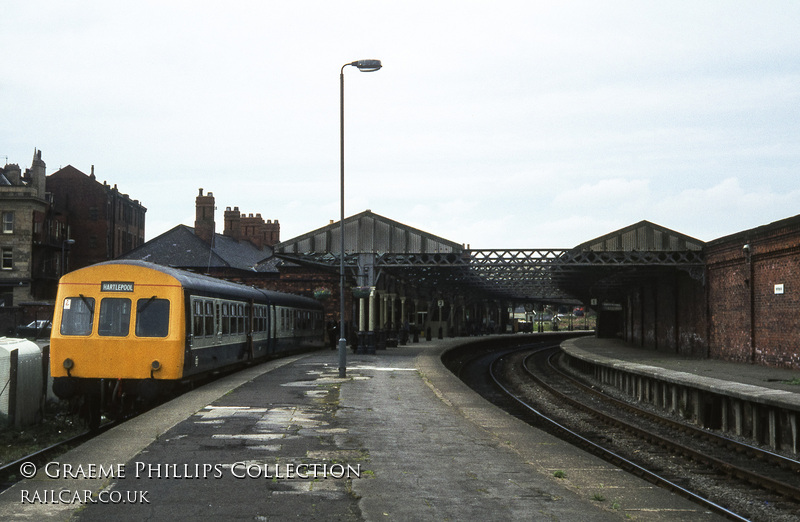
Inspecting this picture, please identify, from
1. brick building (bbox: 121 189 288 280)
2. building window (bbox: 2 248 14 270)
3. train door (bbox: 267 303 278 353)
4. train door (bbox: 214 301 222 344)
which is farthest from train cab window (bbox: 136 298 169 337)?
building window (bbox: 2 248 14 270)

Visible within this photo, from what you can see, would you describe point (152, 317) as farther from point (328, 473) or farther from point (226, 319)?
point (328, 473)

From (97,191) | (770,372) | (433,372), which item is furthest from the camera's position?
(97,191)

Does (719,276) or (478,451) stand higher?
(719,276)

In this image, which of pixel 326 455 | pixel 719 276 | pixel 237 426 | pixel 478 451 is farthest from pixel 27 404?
pixel 719 276

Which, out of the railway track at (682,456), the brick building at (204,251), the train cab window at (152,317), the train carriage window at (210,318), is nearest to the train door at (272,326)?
the train carriage window at (210,318)

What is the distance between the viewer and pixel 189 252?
54.7 metres

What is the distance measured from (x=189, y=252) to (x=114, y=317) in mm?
41029

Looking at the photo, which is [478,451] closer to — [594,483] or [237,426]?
[594,483]

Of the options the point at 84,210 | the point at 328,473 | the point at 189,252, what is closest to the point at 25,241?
the point at 84,210

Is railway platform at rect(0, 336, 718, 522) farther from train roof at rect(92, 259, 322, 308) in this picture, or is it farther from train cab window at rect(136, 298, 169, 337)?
train roof at rect(92, 259, 322, 308)

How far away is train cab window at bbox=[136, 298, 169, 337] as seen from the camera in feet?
48.3

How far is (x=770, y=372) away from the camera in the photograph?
21078mm

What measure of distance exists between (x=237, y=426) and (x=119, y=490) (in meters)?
4.08

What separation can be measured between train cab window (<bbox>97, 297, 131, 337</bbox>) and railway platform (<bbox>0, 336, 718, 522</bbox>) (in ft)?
6.45
